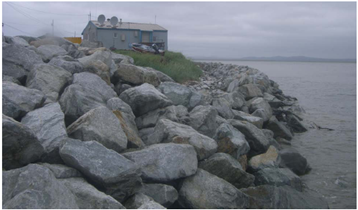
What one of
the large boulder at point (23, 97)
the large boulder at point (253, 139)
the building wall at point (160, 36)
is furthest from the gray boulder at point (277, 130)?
the building wall at point (160, 36)

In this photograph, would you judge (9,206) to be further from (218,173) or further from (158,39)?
(158,39)

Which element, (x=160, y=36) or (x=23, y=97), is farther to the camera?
(x=160, y=36)

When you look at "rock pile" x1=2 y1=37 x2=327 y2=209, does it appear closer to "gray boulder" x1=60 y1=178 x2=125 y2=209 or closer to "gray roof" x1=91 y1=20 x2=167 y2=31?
"gray boulder" x1=60 y1=178 x2=125 y2=209

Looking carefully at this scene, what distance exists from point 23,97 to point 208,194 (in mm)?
3015

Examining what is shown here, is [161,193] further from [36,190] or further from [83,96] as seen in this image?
[83,96]

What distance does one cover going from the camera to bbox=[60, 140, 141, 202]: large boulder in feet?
12.1

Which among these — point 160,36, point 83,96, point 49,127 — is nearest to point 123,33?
point 160,36

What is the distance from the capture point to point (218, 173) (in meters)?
5.14

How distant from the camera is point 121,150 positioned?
476 cm

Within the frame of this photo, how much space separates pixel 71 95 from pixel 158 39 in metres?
26.9

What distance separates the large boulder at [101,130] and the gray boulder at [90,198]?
1112mm

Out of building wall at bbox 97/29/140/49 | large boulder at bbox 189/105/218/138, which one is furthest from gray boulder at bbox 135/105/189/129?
building wall at bbox 97/29/140/49

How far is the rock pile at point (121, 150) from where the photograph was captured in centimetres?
353

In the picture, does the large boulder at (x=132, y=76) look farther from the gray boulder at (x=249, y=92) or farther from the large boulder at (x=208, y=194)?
the gray boulder at (x=249, y=92)
